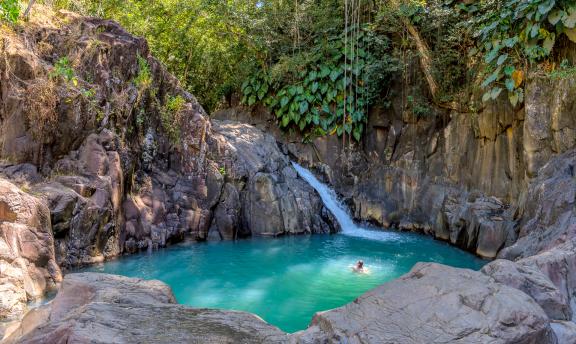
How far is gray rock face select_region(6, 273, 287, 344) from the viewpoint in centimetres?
270

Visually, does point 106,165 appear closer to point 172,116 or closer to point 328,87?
point 172,116

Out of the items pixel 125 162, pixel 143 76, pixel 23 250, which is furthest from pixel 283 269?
pixel 143 76

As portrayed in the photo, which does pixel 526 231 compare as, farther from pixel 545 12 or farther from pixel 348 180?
pixel 348 180

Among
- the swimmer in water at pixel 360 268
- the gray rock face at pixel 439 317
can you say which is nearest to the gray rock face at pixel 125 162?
the swimmer in water at pixel 360 268

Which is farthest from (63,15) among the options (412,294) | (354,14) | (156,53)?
(412,294)

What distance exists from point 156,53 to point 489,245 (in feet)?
40.4

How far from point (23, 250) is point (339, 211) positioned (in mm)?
8641

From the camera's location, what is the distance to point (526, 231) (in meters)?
7.91

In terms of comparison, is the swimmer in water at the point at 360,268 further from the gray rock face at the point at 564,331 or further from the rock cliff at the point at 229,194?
the gray rock face at the point at 564,331

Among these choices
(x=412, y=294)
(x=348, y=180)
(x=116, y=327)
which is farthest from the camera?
(x=348, y=180)

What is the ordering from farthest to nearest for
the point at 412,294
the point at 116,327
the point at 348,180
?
the point at 348,180 → the point at 412,294 → the point at 116,327

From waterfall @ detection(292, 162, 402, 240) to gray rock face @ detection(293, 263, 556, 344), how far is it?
8047mm

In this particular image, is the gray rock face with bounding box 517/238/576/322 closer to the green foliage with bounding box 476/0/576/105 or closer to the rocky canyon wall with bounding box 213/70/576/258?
the rocky canyon wall with bounding box 213/70/576/258

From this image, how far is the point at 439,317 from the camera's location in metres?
3.37
